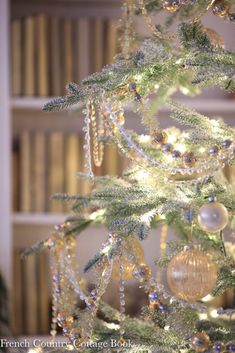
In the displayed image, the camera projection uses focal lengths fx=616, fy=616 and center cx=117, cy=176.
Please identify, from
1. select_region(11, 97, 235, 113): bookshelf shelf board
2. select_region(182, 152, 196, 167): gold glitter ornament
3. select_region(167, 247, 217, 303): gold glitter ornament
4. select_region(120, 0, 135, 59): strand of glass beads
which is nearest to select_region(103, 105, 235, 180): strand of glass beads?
select_region(182, 152, 196, 167): gold glitter ornament

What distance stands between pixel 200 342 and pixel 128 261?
184 millimetres

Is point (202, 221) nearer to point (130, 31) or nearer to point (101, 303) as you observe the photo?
point (101, 303)

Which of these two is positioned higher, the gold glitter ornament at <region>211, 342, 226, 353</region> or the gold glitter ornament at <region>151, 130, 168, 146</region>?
the gold glitter ornament at <region>151, 130, 168, 146</region>

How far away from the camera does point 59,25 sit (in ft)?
6.40

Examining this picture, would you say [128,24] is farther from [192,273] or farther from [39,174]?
[39,174]

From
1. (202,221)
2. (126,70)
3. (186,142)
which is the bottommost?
(202,221)

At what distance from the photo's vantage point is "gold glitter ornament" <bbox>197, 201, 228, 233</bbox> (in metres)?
0.89

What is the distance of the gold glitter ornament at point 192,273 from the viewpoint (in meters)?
0.92

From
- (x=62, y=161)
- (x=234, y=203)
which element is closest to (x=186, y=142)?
(x=234, y=203)

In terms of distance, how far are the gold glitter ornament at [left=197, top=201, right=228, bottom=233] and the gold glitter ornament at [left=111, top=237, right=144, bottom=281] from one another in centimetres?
19

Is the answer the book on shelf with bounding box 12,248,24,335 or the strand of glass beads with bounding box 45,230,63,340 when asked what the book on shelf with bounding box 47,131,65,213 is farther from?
the strand of glass beads with bounding box 45,230,63,340

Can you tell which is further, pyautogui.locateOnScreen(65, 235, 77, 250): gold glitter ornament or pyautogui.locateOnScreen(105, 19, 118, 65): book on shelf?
pyautogui.locateOnScreen(105, 19, 118, 65): book on shelf

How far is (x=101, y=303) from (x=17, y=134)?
40.3 inches

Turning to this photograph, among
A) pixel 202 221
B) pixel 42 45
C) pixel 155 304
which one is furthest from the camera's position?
pixel 42 45
